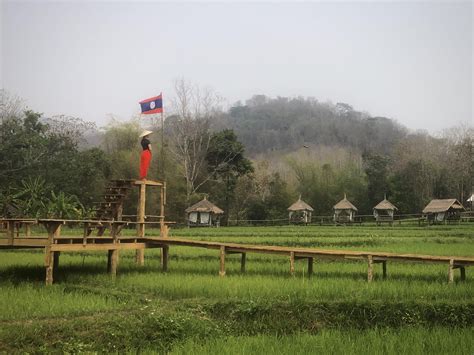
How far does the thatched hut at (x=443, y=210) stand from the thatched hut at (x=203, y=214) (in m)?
18.4

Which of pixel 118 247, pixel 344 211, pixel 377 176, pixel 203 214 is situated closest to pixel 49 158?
pixel 203 214

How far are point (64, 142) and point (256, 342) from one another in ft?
116

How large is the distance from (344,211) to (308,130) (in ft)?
142

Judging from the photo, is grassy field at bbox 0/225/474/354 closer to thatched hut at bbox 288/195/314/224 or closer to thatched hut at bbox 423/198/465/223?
thatched hut at bbox 423/198/465/223

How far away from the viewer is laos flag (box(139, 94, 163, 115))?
17016mm

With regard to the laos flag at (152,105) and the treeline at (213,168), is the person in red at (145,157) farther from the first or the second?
the treeline at (213,168)

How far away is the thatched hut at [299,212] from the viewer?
4843 centimetres

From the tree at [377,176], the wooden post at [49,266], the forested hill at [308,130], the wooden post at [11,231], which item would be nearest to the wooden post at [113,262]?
the wooden post at [49,266]

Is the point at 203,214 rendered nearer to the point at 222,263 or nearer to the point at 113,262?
the point at 113,262

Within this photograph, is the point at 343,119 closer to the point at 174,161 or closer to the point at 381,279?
the point at 174,161

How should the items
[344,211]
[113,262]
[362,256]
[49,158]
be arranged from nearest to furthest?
[362,256] < [113,262] < [49,158] < [344,211]

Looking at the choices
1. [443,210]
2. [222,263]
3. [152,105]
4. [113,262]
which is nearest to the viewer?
[222,263]

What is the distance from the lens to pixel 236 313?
8562 mm

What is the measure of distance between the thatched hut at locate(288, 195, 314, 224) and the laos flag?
3268 cm
